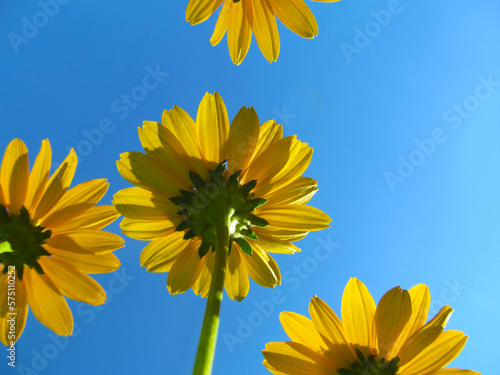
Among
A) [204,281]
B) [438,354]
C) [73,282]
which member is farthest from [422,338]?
[73,282]

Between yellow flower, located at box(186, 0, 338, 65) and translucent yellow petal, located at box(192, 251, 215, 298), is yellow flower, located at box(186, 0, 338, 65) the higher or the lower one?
the higher one

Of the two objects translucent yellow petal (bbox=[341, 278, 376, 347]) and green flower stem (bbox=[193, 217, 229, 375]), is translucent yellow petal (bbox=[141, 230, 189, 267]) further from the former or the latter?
translucent yellow petal (bbox=[341, 278, 376, 347])

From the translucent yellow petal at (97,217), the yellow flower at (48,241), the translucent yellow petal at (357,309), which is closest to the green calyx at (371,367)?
the translucent yellow petal at (357,309)

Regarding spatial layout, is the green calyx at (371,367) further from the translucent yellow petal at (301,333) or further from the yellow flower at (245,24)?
the yellow flower at (245,24)

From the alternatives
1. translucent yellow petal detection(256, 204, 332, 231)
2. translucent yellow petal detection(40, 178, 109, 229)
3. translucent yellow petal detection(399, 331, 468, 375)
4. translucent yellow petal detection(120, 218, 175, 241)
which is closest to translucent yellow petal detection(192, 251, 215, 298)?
translucent yellow petal detection(120, 218, 175, 241)

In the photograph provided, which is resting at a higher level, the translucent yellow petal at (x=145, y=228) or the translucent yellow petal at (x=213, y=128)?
the translucent yellow petal at (x=213, y=128)

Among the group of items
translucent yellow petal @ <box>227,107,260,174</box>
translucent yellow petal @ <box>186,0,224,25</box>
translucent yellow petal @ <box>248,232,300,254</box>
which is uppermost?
translucent yellow petal @ <box>186,0,224,25</box>

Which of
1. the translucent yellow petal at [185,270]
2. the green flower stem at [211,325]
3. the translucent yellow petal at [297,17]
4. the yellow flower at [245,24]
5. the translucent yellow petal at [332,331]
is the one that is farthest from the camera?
the yellow flower at [245,24]

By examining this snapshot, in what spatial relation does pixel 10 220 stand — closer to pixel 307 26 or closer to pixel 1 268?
pixel 1 268
